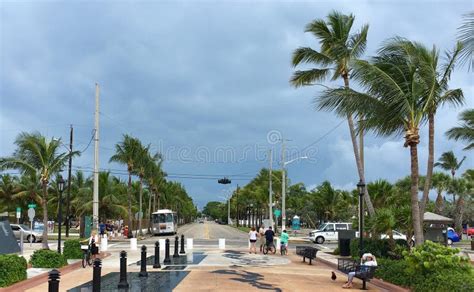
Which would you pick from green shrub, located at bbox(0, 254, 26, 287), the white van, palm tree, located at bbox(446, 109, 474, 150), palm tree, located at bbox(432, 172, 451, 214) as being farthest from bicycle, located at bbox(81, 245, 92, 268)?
palm tree, located at bbox(432, 172, 451, 214)

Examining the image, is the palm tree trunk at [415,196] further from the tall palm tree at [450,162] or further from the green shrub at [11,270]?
the tall palm tree at [450,162]

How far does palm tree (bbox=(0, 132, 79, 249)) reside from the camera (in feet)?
107

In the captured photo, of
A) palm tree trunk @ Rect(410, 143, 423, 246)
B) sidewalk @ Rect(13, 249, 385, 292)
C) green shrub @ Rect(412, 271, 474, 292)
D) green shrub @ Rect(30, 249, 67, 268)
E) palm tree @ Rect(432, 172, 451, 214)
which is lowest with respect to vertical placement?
sidewalk @ Rect(13, 249, 385, 292)

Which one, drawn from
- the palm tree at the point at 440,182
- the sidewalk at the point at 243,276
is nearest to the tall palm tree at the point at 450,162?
the palm tree at the point at 440,182

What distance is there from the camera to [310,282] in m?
17.1

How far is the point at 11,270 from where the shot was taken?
1580 centimetres

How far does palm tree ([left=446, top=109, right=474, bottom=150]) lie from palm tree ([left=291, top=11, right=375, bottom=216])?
4331 millimetres

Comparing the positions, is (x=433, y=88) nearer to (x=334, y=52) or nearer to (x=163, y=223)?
(x=334, y=52)

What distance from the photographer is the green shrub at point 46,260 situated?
2069cm

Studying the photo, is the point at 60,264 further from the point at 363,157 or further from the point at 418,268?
the point at 363,157

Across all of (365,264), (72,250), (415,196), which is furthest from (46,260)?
(415,196)

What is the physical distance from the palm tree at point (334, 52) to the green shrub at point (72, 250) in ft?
45.7

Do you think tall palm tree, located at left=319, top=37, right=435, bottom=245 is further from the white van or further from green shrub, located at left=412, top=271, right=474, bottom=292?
the white van

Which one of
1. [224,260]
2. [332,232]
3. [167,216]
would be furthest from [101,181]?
[224,260]
